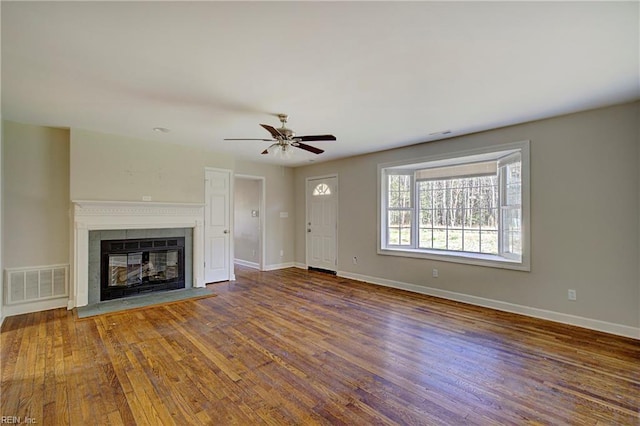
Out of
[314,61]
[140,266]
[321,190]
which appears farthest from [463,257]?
[140,266]

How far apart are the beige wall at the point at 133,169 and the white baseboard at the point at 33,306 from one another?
148 cm

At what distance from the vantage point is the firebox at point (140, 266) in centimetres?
441

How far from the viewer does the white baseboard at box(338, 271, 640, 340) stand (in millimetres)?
3217

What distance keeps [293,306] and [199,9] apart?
11.7ft

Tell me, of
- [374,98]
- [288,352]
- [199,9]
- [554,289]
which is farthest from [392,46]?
[554,289]

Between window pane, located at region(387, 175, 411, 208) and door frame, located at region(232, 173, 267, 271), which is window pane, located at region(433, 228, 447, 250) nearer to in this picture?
window pane, located at region(387, 175, 411, 208)

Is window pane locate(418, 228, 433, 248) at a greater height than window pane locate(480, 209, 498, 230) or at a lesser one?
lesser

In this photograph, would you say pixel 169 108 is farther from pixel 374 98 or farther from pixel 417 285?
pixel 417 285

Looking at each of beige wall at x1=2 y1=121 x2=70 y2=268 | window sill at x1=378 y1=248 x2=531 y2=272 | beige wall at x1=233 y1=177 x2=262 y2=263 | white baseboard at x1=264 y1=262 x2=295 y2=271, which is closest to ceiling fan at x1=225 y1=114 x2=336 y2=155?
window sill at x1=378 y1=248 x2=531 y2=272

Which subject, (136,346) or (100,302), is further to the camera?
(100,302)

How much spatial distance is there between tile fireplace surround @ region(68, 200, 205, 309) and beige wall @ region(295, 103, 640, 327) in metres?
4.29

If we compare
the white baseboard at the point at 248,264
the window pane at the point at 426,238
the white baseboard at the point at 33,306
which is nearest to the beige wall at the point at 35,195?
the white baseboard at the point at 33,306

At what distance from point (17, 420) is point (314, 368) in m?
1.98

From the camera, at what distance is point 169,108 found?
332 cm
